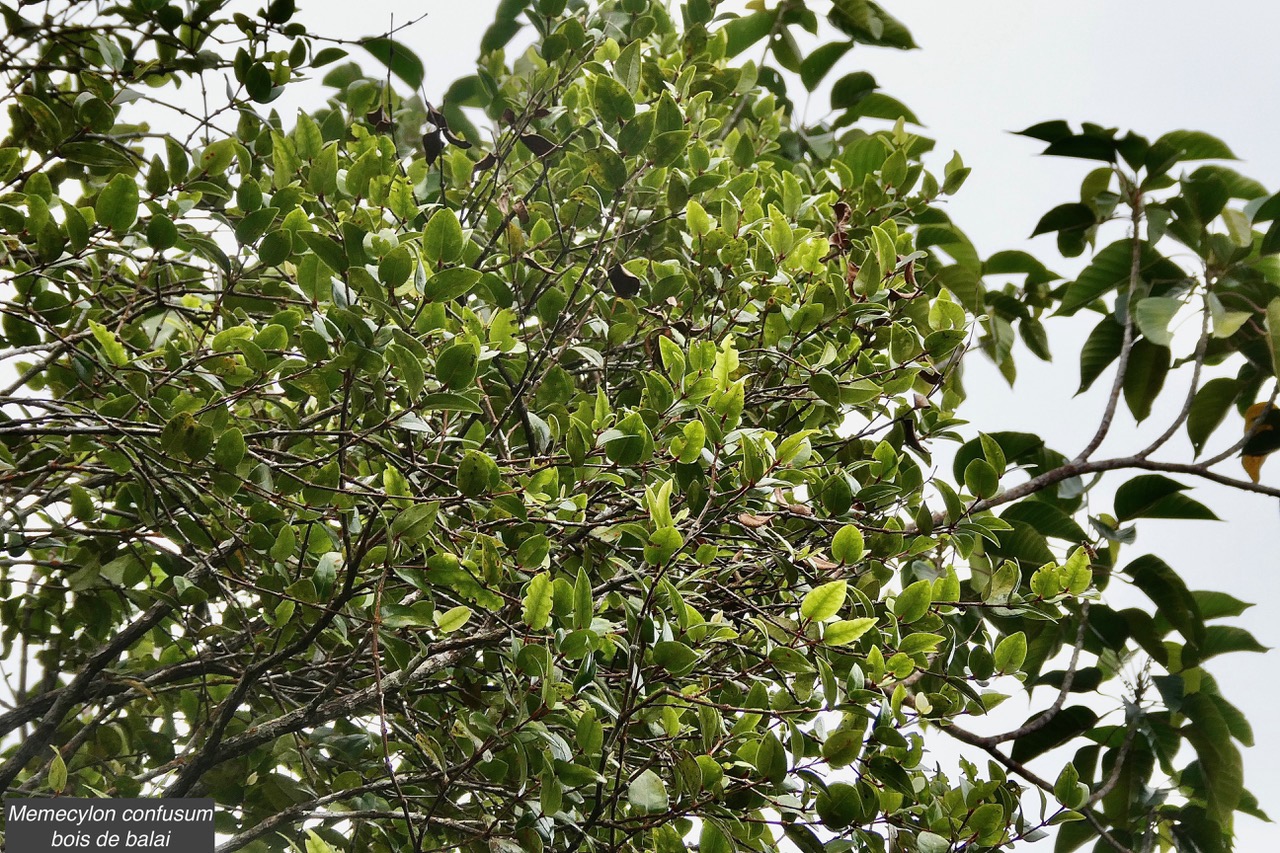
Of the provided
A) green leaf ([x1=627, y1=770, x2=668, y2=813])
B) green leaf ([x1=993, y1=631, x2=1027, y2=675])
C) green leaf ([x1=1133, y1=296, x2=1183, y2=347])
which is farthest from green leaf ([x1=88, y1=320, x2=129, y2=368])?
green leaf ([x1=1133, y1=296, x2=1183, y2=347])

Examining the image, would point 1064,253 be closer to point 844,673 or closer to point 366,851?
point 844,673

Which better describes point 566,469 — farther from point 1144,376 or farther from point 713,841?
point 1144,376

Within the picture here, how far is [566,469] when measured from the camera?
1.33m

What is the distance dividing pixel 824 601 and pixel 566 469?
40 cm

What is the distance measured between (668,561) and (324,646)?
70 cm

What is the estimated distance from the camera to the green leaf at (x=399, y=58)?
5.88 feet

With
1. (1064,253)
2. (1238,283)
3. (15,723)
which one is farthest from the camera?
(1064,253)

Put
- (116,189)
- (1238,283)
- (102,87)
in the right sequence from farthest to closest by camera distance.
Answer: (1238,283)
(102,87)
(116,189)

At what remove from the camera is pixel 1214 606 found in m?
2.03

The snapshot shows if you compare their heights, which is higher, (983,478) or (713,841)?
(983,478)

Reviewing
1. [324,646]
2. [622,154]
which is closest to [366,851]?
[324,646]

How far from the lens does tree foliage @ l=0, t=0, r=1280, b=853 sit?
45.3 inches

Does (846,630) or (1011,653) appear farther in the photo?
(1011,653)

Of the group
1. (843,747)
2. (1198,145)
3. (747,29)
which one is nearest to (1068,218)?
(1198,145)
